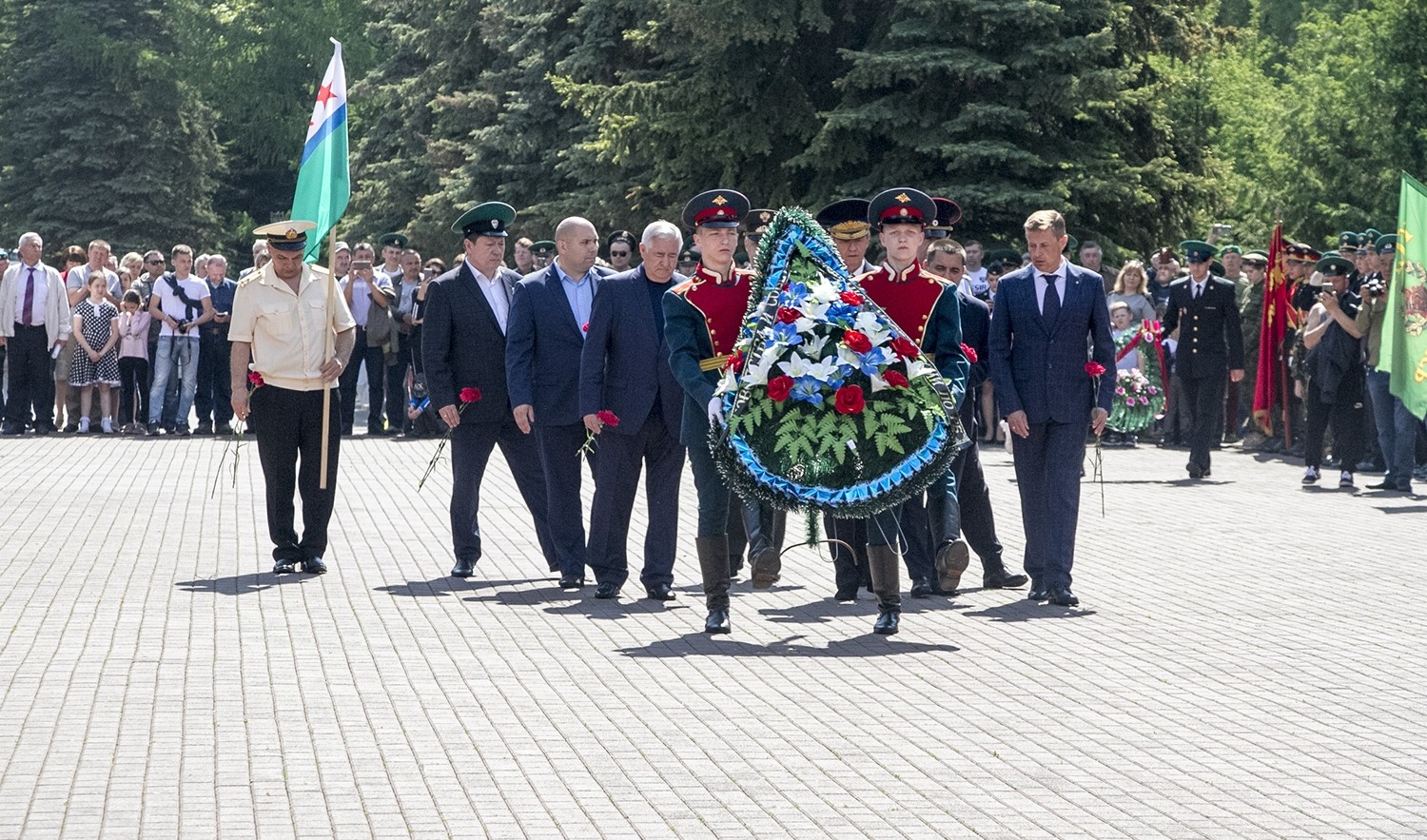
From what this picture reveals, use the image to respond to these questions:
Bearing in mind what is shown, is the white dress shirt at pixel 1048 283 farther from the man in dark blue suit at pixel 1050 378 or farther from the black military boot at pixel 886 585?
the black military boot at pixel 886 585

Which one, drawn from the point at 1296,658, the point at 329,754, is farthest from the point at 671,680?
the point at 1296,658

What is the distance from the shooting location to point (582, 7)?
1334 inches

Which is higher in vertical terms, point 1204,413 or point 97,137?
point 97,137

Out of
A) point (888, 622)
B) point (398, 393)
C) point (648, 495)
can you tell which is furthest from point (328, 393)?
point (398, 393)

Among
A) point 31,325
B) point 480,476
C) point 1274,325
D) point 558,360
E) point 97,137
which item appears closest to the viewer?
point 558,360

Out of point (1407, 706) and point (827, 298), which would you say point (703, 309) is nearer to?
point (827, 298)

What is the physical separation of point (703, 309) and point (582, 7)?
2470 cm

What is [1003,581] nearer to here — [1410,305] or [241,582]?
[241,582]

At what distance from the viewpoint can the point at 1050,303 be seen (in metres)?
11.2

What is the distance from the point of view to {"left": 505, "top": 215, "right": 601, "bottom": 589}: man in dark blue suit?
38.6 feet

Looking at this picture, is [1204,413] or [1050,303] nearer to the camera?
[1050,303]

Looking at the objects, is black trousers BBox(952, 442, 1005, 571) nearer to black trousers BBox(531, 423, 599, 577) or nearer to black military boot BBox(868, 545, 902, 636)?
black military boot BBox(868, 545, 902, 636)

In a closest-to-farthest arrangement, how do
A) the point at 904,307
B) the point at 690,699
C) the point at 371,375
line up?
the point at 690,699
the point at 904,307
the point at 371,375

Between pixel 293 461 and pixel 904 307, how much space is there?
4.20m
